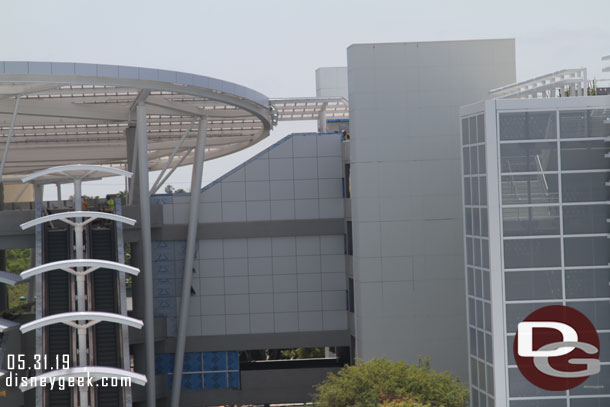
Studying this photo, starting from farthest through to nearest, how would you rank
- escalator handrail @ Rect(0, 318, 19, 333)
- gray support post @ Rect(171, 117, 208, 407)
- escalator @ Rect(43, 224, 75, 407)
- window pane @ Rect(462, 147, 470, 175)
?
gray support post @ Rect(171, 117, 208, 407) → escalator handrail @ Rect(0, 318, 19, 333) → escalator @ Rect(43, 224, 75, 407) → window pane @ Rect(462, 147, 470, 175)

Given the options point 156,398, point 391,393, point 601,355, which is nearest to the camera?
point 601,355

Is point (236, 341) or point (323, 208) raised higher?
point (323, 208)

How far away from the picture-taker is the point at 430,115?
3500 cm

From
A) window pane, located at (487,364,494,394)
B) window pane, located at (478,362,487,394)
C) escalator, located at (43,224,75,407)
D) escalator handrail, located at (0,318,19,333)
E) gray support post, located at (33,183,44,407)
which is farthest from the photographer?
escalator handrail, located at (0,318,19,333)

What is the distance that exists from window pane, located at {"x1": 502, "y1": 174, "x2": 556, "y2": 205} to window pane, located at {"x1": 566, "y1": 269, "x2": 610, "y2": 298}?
238 cm

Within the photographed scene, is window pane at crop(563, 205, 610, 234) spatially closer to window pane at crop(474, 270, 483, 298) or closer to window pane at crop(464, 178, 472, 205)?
window pane at crop(474, 270, 483, 298)

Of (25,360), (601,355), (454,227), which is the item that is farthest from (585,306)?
(25,360)

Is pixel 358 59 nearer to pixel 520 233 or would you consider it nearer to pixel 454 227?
pixel 454 227

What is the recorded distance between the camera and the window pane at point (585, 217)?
25781mm

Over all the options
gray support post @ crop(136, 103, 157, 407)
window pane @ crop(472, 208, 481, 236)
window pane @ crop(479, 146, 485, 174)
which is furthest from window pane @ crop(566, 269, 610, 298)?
gray support post @ crop(136, 103, 157, 407)

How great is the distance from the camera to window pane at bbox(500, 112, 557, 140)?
2573 centimetres

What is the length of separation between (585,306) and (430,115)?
11.9 meters

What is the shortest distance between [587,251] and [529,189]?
8.40ft

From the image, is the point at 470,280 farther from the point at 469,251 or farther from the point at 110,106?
the point at 110,106
